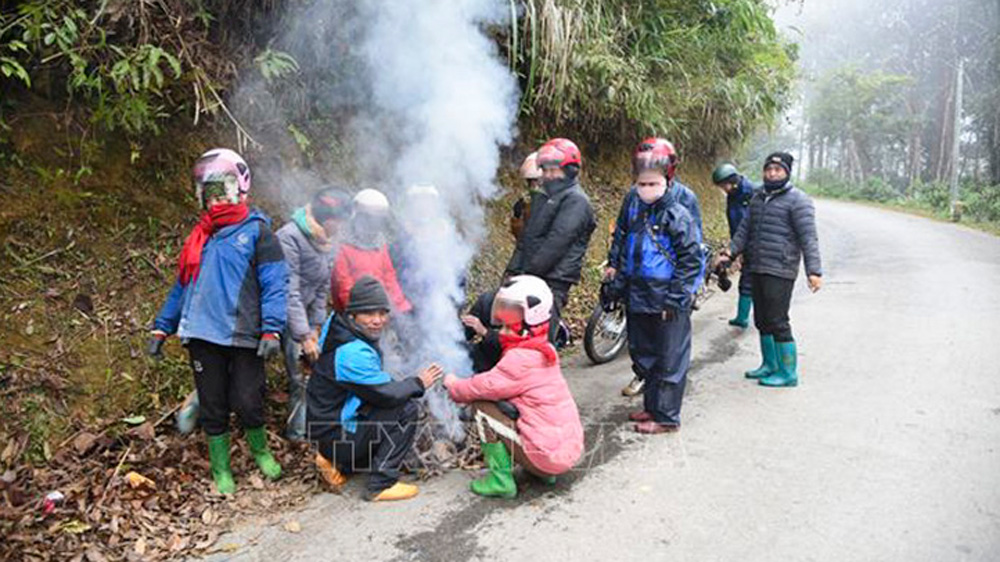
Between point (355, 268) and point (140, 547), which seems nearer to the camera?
point (140, 547)

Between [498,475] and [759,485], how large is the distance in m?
1.54

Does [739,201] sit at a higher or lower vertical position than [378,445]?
higher

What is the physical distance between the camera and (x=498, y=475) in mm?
3840

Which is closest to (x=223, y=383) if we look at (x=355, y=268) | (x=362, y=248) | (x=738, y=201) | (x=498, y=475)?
(x=355, y=268)

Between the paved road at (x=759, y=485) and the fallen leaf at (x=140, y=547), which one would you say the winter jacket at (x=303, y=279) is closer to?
the paved road at (x=759, y=485)

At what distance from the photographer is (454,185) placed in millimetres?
6738

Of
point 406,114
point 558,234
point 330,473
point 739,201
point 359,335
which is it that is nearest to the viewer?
point 359,335

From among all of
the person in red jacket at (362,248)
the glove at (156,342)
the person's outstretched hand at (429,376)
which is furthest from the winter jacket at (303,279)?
A: the person's outstretched hand at (429,376)

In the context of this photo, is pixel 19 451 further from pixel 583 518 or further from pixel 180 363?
pixel 583 518

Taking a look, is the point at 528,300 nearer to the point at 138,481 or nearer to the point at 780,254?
the point at 138,481

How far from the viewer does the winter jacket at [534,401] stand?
3.76 meters

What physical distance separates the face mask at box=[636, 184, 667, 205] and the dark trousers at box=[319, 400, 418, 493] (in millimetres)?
2226

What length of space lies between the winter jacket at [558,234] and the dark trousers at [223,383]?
2.15m

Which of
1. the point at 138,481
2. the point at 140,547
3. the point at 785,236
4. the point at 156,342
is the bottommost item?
the point at 140,547
